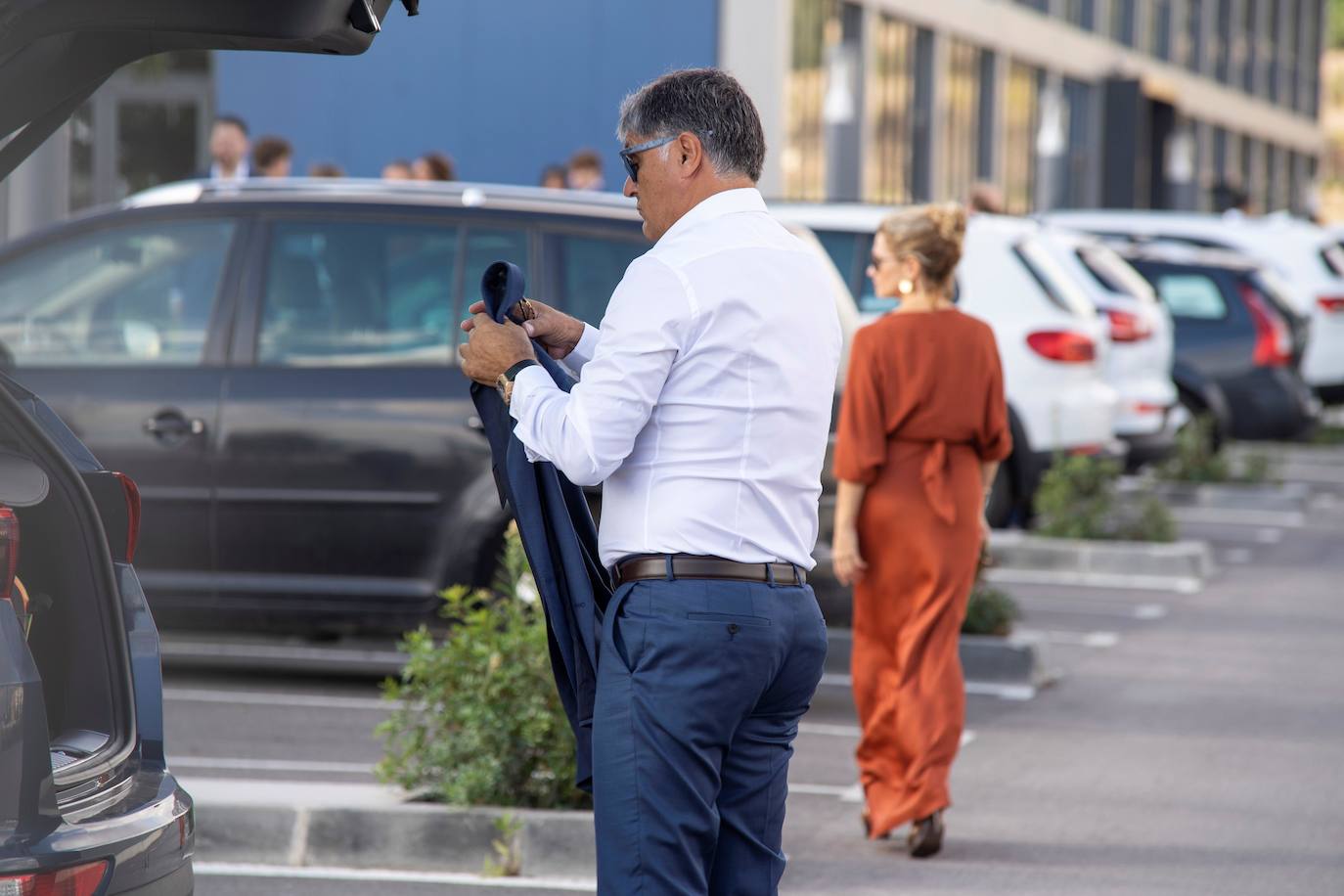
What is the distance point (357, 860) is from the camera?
5.85 metres

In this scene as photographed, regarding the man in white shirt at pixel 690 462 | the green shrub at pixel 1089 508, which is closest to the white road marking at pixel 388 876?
the man in white shirt at pixel 690 462

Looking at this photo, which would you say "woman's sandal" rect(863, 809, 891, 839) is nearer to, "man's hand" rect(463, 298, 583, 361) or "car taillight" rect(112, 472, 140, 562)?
"man's hand" rect(463, 298, 583, 361)

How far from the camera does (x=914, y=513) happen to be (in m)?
6.30

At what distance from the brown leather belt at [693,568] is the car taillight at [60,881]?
0.99 m

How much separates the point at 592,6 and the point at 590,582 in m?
17.3

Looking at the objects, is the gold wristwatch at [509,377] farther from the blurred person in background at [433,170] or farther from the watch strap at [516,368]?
the blurred person in background at [433,170]

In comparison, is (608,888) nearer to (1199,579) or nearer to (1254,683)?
(1254,683)

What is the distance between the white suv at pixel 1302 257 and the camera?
20.0 metres

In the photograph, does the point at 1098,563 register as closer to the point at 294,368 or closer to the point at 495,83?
the point at 294,368

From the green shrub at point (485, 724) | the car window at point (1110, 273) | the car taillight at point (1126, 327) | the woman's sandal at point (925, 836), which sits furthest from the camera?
the car window at point (1110, 273)

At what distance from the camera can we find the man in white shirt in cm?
361

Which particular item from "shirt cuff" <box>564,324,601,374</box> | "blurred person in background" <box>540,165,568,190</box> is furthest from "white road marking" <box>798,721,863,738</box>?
"blurred person in background" <box>540,165,568,190</box>

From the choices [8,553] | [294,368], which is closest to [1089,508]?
[294,368]

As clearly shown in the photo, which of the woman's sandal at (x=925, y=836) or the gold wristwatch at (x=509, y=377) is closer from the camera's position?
the gold wristwatch at (x=509, y=377)
